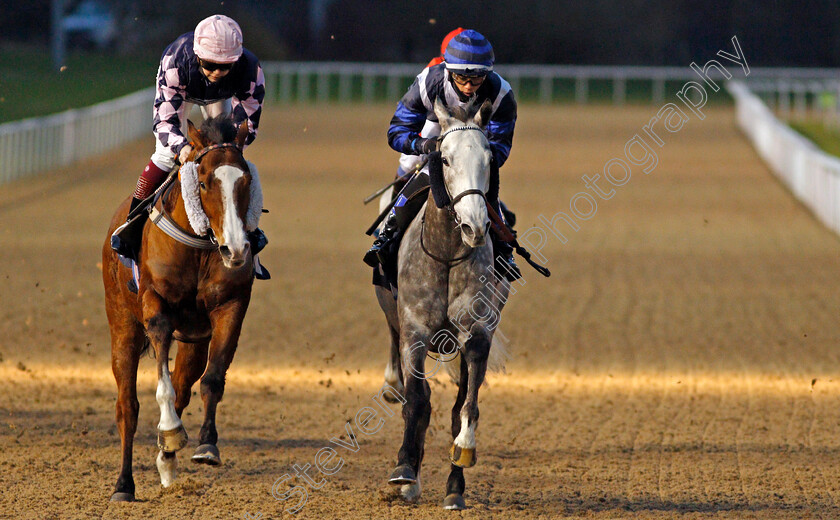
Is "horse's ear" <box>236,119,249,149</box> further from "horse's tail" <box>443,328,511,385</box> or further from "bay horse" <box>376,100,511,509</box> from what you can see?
"horse's tail" <box>443,328,511,385</box>

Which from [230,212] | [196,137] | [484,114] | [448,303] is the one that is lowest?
[448,303]

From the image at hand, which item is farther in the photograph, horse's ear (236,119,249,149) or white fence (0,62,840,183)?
white fence (0,62,840,183)

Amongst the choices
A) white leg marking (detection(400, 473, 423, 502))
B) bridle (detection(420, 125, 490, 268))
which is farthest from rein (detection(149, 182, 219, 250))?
white leg marking (detection(400, 473, 423, 502))

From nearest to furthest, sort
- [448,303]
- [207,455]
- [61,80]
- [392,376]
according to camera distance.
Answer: [207,455]
[448,303]
[392,376]
[61,80]

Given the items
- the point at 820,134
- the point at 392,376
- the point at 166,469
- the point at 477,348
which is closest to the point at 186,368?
the point at 166,469

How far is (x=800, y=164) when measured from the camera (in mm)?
19156

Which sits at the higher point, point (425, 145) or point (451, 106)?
→ point (451, 106)

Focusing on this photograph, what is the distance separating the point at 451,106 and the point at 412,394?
1288 mm

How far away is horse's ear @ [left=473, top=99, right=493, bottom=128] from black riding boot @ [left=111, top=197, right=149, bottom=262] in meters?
1.66

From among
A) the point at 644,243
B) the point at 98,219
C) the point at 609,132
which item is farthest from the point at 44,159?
the point at 609,132

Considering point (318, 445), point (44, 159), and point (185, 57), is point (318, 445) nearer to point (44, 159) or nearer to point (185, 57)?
point (185, 57)

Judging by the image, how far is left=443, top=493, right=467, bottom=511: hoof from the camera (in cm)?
547

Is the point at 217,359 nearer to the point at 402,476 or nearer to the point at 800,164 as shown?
the point at 402,476

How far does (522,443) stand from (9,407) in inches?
124
